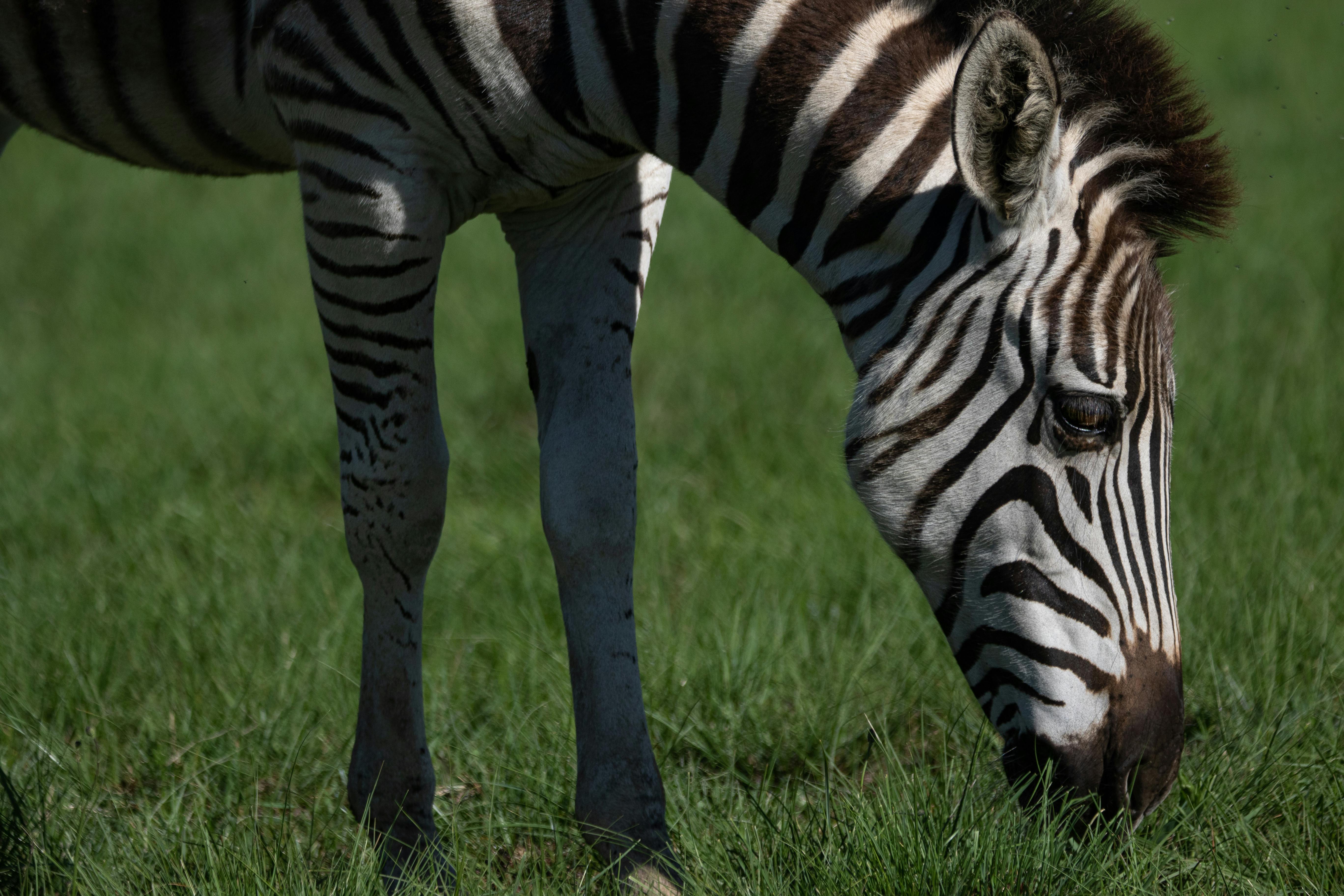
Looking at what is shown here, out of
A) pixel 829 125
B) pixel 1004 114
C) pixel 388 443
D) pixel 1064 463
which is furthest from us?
pixel 388 443

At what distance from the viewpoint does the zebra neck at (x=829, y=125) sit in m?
2.26

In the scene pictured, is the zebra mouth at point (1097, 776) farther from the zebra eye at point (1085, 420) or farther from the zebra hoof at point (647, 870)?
the zebra hoof at point (647, 870)

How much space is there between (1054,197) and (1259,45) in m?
10.8

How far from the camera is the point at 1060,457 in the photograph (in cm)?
220

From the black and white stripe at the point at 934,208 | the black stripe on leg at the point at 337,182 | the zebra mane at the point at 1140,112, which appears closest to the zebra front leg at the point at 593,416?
the black and white stripe at the point at 934,208

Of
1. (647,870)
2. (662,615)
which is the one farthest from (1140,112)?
(662,615)

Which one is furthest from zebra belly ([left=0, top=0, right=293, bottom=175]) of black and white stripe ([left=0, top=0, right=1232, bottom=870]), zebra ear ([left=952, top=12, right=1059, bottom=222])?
zebra ear ([left=952, top=12, right=1059, bottom=222])

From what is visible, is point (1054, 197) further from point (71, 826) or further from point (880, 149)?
point (71, 826)

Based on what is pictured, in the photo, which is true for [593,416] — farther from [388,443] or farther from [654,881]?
[654,881]

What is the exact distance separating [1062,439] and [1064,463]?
0.15ft

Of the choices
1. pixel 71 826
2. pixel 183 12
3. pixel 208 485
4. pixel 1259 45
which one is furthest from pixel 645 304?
pixel 1259 45

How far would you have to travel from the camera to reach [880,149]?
2270 millimetres

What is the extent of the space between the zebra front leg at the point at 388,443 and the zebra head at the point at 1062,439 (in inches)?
45.1

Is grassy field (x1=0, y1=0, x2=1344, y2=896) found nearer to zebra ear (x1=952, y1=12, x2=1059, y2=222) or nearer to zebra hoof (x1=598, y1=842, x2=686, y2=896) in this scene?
zebra hoof (x1=598, y1=842, x2=686, y2=896)
